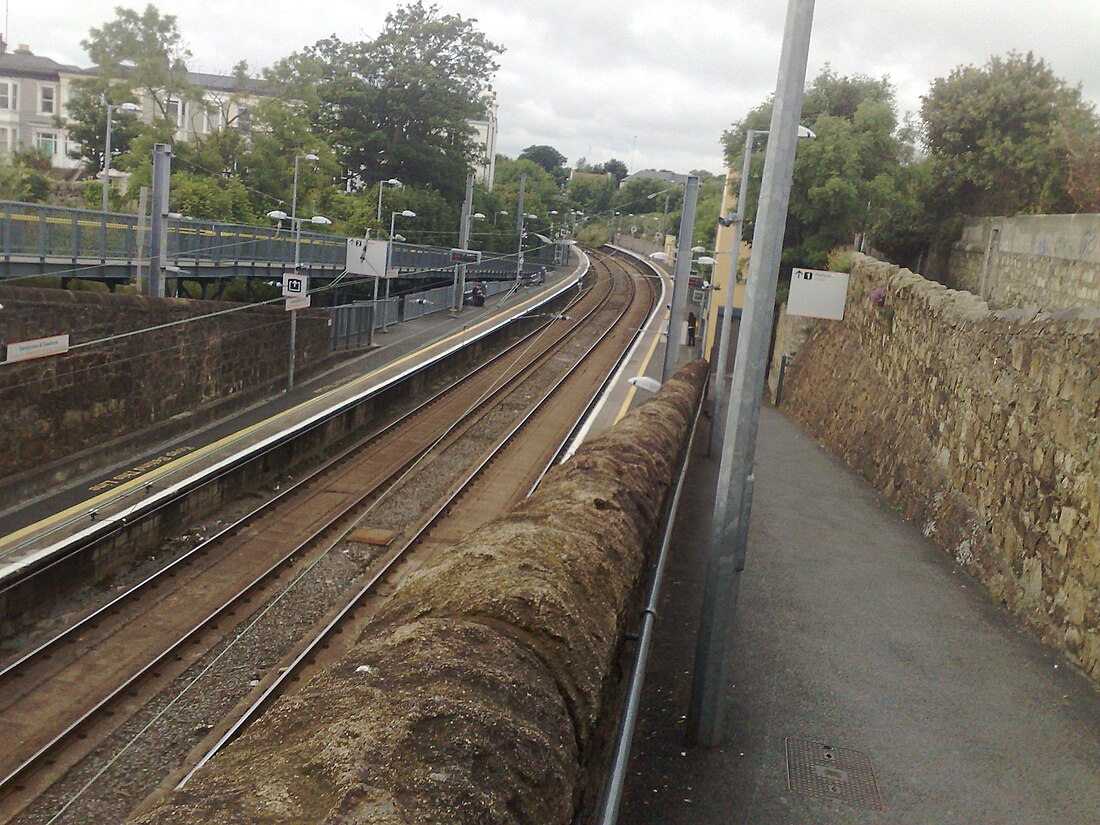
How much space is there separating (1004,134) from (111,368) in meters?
23.6

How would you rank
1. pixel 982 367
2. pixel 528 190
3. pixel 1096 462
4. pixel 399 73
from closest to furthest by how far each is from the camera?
pixel 1096 462 < pixel 982 367 < pixel 399 73 < pixel 528 190

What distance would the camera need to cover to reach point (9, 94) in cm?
5862

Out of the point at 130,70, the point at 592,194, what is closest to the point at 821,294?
the point at 130,70

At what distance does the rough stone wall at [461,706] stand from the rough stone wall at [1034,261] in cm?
1337

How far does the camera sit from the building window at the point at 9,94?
193 ft

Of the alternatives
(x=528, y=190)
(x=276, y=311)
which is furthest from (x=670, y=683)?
(x=528, y=190)

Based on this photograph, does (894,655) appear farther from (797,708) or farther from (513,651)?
(513,651)

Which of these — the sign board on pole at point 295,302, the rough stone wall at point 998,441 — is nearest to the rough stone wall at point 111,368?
the sign board on pole at point 295,302

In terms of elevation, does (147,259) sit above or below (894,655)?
above

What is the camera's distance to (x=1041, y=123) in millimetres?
26000

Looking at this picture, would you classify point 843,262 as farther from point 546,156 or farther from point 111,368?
point 546,156

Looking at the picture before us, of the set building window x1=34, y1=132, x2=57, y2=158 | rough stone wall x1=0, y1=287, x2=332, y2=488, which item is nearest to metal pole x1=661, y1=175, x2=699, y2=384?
rough stone wall x1=0, y1=287, x2=332, y2=488

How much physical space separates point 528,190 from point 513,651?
88834mm

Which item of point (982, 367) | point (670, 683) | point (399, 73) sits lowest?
point (670, 683)
